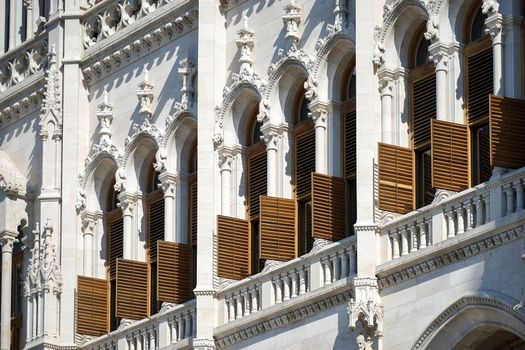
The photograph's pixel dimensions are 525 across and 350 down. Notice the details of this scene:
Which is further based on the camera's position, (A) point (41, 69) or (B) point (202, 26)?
(A) point (41, 69)

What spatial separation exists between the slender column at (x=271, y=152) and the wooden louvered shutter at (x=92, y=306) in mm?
5734

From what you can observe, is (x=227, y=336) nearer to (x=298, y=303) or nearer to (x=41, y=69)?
(x=298, y=303)

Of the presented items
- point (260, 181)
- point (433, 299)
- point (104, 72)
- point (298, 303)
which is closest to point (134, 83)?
point (104, 72)

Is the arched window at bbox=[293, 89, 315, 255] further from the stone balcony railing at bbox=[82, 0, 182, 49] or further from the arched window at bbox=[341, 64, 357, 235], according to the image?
the stone balcony railing at bbox=[82, 0, 182, 49]

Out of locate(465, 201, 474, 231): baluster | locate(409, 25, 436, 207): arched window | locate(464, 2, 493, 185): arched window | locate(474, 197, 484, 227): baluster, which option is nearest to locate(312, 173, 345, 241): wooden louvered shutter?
locate(409, 25, 436, 207): arched window

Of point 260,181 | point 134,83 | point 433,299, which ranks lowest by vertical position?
point 433,299

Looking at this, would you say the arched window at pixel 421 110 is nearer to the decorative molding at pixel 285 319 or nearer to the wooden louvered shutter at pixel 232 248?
the decorative molding at pixel 285 319

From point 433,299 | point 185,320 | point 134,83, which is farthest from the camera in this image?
point 134,83

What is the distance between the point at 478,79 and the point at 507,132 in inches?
80.1

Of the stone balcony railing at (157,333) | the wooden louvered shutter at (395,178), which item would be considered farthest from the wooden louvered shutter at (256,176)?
the wooden louvered shutter at (395,178)

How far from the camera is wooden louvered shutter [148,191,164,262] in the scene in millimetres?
49031

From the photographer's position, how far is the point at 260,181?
46.5 meters

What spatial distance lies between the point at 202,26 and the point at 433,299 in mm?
9557

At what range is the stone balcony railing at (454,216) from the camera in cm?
3984
